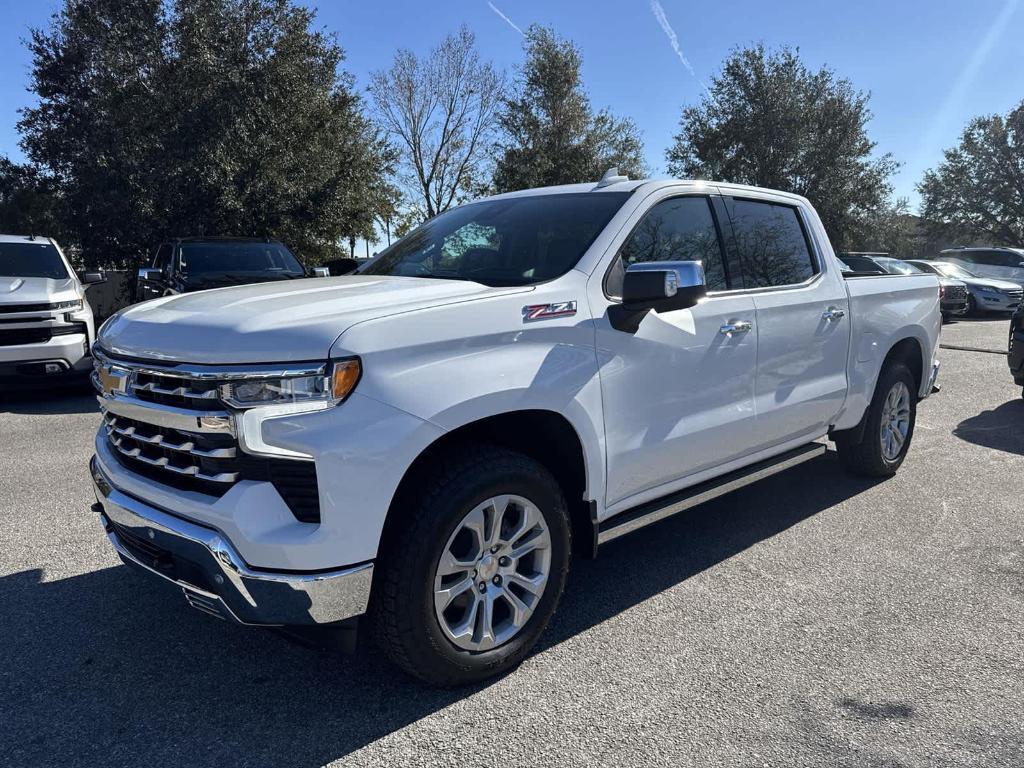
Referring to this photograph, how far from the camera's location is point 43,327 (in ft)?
26.2

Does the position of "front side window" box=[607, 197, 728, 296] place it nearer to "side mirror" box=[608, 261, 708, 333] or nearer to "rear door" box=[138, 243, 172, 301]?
"side mirror" box=[608, 261, 708, 333]

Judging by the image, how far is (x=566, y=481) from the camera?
3119 mm

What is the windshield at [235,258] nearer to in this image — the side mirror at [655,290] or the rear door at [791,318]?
the rear door at [791,318]

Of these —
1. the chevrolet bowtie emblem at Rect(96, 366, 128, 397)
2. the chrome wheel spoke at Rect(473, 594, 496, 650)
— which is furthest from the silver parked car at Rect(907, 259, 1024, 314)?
the chevrolet bowtie emblem at Rect(96, 366, 128, 397)

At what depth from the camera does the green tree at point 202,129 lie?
51.0 ft

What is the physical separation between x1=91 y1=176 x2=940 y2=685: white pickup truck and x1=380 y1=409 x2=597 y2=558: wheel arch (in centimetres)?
1

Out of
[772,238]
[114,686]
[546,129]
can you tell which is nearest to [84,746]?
[114,686]

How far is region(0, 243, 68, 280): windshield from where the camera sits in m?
8.91

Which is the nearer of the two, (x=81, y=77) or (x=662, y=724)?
(x=662, y=724)

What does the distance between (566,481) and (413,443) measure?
34.8 inches

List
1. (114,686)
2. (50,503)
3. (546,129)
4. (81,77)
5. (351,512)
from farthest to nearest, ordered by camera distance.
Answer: (546,129)
(81,77)
(50,503)
(114,686)
(351,512)

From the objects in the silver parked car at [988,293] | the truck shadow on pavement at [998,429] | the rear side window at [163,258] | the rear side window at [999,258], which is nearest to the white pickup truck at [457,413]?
the truck shadow on pavement at [998,429]

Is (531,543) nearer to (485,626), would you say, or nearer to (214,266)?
(485,626)

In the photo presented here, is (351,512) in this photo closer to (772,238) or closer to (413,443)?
(413,443)
